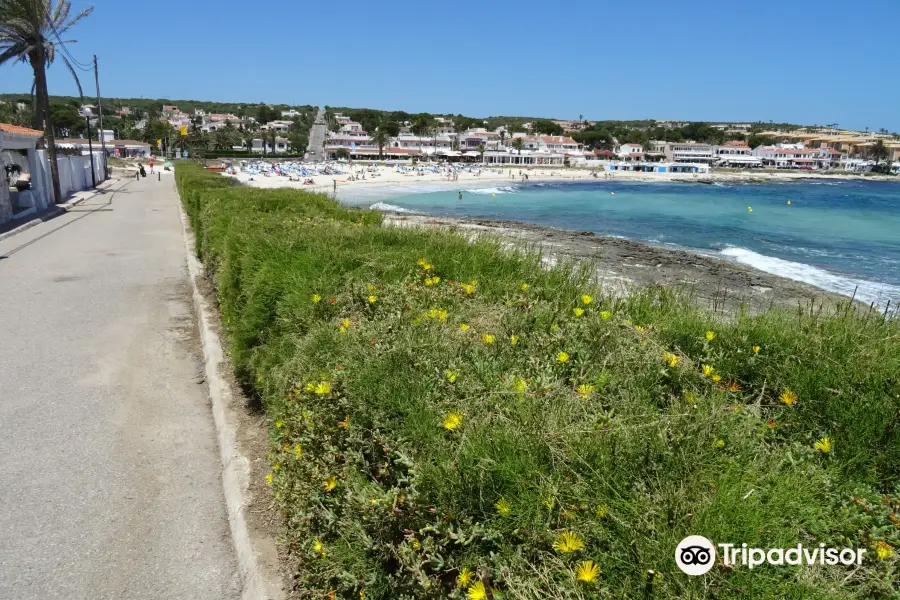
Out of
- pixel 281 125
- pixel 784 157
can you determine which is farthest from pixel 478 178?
pixel 784 157

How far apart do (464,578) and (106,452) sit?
395 cm

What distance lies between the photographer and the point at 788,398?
313 cm

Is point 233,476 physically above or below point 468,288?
below

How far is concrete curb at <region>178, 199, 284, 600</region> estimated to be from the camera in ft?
10.4

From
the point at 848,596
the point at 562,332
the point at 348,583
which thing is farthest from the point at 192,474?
the point at 848,596

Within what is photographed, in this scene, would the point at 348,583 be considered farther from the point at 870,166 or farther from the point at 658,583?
the point at 870,166

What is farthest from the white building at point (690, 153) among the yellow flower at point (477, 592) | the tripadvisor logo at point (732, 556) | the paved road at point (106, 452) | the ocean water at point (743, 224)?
the yellow flower at point (477, 592)

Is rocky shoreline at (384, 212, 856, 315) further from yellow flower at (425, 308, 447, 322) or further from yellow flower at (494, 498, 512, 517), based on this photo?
yellow flower at (494, 498, 512, 517)

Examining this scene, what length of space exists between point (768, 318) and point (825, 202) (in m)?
79.1

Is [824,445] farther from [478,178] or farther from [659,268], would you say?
[478,178]

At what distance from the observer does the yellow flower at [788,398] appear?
3.12 metres

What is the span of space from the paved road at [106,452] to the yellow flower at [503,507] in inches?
78.4

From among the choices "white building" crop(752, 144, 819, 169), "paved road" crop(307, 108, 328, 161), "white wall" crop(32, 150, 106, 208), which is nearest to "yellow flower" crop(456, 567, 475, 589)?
"white wall" crop(32, 150, 106, 208)

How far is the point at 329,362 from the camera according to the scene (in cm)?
348
